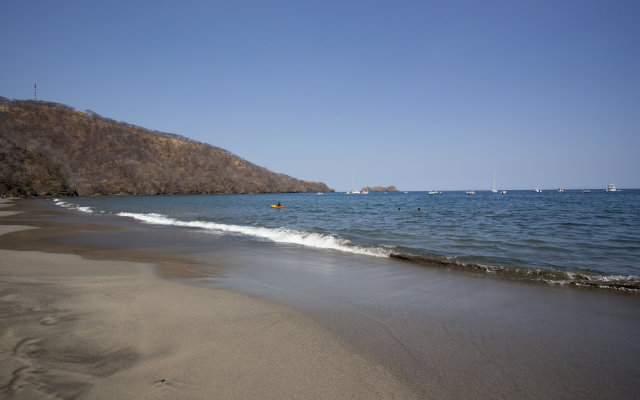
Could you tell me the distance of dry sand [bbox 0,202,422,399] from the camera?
2.50 m

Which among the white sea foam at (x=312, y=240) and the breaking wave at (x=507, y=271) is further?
the white sea foam at (x=312, y=240)

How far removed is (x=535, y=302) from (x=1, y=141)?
87.0 meters

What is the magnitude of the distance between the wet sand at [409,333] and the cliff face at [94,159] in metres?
77.0

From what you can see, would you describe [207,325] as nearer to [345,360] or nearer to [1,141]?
[345,360]

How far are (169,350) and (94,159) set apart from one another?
403 ft

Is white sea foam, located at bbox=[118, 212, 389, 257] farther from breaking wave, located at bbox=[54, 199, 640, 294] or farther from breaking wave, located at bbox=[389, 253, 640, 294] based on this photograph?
breaking wave, located at bbox=[389, 253, 640, 294]

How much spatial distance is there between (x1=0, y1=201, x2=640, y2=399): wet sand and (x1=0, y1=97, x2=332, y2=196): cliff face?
253 ft

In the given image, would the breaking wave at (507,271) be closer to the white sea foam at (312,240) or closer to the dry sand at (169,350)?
the white sea foam at (312,240)

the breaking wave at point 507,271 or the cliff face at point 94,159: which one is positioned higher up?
the cliff face at point 94,159

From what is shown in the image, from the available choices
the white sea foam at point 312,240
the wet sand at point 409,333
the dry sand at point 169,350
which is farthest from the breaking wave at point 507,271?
the dry sand at point 169,350

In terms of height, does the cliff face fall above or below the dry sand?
above

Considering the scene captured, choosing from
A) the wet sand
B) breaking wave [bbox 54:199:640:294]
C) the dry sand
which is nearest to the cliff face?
breaking wave [bbox 54:199:640:294]

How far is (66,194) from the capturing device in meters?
79.2

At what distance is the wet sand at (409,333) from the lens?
266cm
